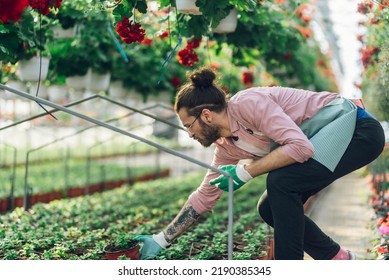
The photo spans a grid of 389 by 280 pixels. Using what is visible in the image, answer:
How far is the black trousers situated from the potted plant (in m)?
0.73

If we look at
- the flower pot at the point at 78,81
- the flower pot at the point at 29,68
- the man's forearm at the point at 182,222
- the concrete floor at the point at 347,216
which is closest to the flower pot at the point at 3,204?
→ the flower pot at the point at 78,81

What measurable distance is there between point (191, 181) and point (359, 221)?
149 inches

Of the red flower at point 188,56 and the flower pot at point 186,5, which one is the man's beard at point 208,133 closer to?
the flower pot at point 186,5

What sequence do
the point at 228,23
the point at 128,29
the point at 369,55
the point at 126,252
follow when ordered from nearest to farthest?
the point at 126,252
the point at 128,29
the point at 228,23
the point at 369,55

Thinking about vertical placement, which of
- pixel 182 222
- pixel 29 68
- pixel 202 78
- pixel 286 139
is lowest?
pixel 182 222

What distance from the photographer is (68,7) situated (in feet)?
15.2

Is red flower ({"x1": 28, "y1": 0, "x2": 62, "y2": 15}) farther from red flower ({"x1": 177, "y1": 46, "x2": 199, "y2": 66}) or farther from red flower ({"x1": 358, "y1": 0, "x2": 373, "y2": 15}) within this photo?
red flower ({"x1": 358, "y1": 0, "x2": 373, "y2": 15})

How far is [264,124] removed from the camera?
2529mm

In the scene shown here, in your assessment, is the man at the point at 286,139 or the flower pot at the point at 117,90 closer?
the man at the point at 286,139

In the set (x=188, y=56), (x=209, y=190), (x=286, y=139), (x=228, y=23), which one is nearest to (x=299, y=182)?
(x=286, y=139)

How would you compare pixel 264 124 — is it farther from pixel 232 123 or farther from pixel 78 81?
pixel 78 81

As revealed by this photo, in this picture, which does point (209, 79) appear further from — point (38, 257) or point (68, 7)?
point (68, 7)

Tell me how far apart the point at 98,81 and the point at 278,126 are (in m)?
3.71

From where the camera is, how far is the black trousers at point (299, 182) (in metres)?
2.51
